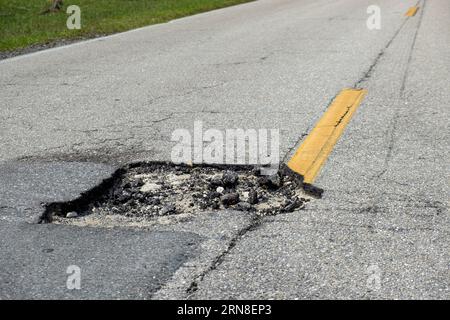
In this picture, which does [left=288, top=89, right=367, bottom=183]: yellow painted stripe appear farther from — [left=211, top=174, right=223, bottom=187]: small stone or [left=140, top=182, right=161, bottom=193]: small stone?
[left=140, top=182, right=161, bottom=193]: small stone

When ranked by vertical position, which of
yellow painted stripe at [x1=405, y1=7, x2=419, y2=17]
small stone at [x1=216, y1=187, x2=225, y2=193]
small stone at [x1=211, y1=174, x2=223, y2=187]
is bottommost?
small stone at [x1=216, y1=187, x2=225, y2=193]

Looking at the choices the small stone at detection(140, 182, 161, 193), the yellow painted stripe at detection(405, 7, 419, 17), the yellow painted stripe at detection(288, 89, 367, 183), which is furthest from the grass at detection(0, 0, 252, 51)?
the small stone at detection(140, 182, 161, 193)

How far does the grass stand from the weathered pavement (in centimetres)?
153

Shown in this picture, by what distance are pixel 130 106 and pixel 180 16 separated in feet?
30.9

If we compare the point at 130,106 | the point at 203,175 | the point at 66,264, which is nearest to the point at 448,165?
the point at 203,175

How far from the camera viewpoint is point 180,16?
50.4ft

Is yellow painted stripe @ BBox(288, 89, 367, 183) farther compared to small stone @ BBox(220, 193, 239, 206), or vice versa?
yellow painted stripe @ BBox(288, 89, 367, 183)

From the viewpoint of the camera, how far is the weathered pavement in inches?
113

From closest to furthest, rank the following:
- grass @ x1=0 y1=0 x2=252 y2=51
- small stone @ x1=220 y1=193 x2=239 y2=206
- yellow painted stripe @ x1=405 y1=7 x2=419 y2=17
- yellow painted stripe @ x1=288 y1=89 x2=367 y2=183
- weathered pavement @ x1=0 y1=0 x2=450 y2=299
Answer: weathered pavement @ x1=0 y1=0 x2=450 y2=299, small stone @ x1=220 y1=193 x2=239 y2=206, yellow painted stripe @ x1=288 y1=89 x2=367 y2=183, grass @ x1=0 y1=0 x2=252 y2=51, yellow painted stripe @ x1=405 y1=7 x2=419 y2=17

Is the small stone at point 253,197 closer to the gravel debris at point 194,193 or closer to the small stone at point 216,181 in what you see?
the gravel debris at point 194,193

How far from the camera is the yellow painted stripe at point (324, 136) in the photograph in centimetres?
435

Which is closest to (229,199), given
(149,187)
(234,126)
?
(149,187)
